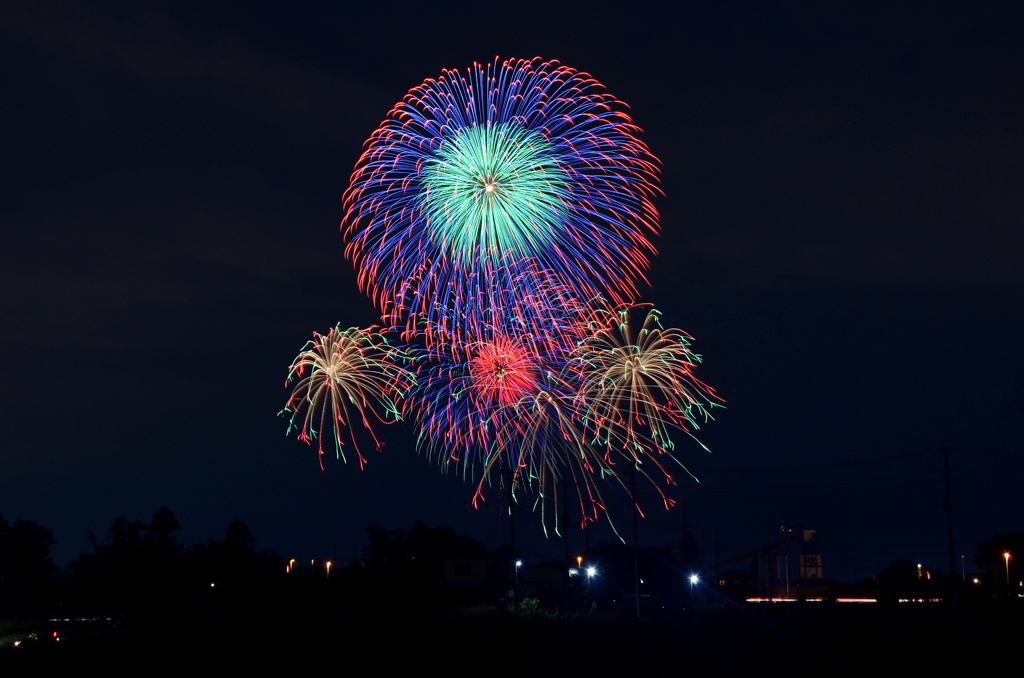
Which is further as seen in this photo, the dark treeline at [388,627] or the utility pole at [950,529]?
the utility pole at [950,529]

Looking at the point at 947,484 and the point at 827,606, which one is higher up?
the point at 947,484

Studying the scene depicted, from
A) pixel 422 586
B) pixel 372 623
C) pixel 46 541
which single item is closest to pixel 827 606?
pixel 422 586

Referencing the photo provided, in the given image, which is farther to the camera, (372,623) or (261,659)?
(372,623)

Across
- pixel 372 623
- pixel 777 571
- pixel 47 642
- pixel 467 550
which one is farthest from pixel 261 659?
pixel 777 571

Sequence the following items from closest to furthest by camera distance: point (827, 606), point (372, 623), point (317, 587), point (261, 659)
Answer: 1. point (261, 659)
2. point (372, 623)
3. point (317, 587)
4. point (827, 606)

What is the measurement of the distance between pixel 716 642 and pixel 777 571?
64124mm

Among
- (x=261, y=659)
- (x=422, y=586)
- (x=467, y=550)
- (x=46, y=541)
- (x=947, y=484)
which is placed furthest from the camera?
(x=467, y=550)

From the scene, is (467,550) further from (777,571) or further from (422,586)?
(422,586)

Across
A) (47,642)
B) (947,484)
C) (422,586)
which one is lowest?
(47,642)

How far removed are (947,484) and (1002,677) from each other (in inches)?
1523

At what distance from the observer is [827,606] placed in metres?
54.2

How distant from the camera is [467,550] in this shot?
104m

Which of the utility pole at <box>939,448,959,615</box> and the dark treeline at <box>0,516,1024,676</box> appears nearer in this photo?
the dark treeline at <box>0,516,1024,676</box>

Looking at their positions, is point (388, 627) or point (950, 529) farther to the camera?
point (950, 529)
